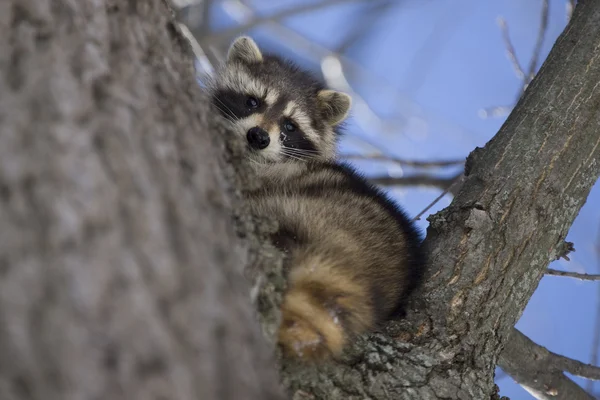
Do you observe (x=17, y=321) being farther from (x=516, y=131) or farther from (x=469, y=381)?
(x=516, y=131)

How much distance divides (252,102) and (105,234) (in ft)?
7.93

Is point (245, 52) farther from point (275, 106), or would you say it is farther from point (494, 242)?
point (494, 242)

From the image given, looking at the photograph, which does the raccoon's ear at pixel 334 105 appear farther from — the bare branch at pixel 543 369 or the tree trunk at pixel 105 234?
the tree trunk at pixel 105 234

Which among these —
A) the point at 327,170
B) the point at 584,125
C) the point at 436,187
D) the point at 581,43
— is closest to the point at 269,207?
the point at 327,170

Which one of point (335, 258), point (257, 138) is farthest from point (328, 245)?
point (257, 138)

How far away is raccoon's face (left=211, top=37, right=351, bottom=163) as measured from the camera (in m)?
3.13

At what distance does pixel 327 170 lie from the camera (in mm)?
2516

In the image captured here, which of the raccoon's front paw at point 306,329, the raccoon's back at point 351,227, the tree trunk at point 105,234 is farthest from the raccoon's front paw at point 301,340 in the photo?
the tree trunk at point 105,234

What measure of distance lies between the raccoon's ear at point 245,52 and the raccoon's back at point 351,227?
1.41 m

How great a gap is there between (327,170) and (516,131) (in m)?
0.70

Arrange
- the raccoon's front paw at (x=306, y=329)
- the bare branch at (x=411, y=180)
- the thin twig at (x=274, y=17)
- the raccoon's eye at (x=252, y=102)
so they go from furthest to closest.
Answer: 1. the thin twig at (x=274, y=17)
2. the bare branch at (x=411, y=180)
3. the raccoon's eye at (x=252, y=102)
4. the raccoon's front paw at (x=306, y=329)

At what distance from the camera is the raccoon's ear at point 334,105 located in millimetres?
3602

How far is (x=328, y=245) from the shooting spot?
5.67 ft

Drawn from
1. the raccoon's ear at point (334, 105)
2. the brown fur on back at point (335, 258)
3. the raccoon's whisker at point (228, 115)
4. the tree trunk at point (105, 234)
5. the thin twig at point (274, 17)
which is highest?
the thin twig at point (274, 17)
